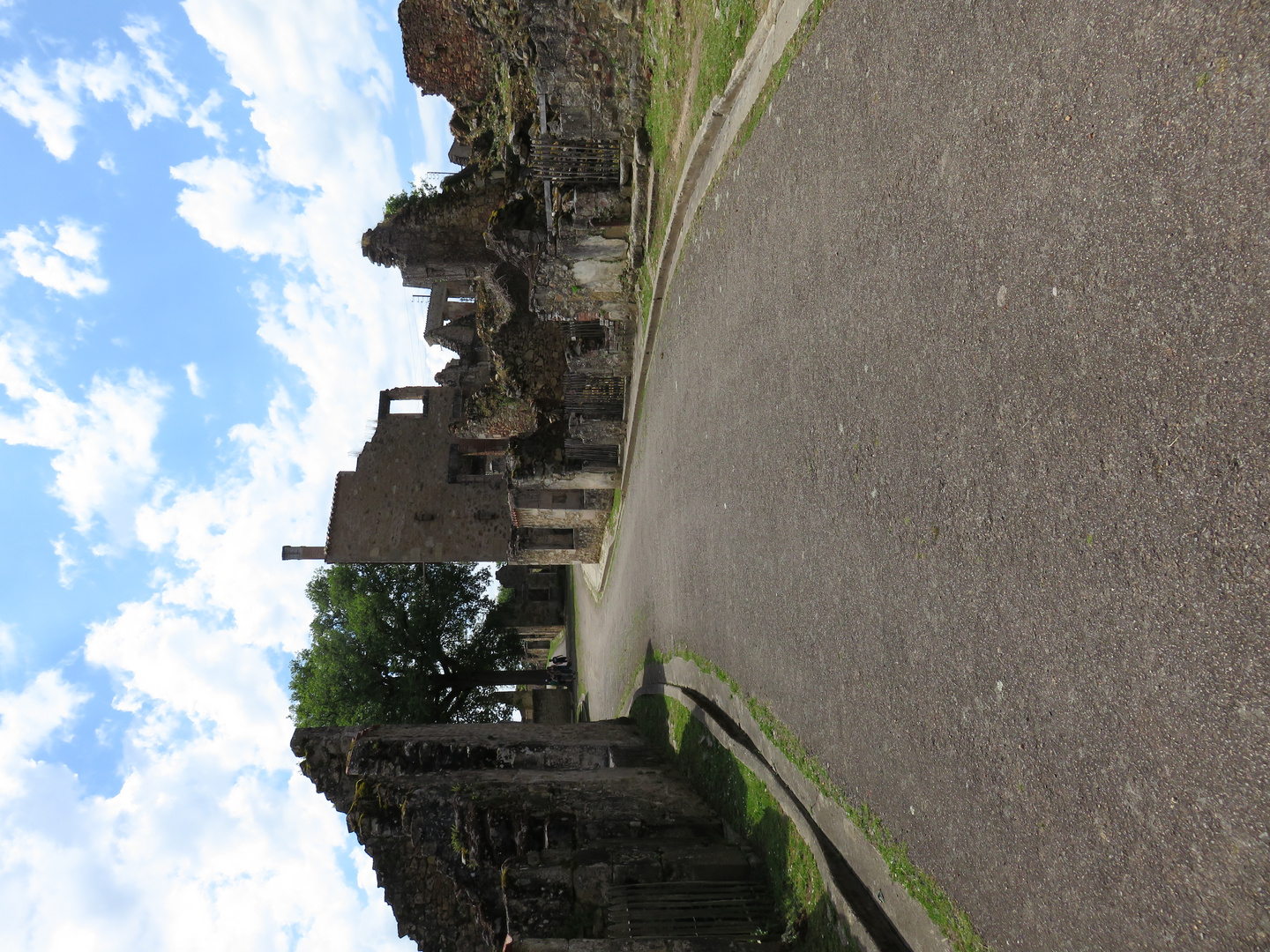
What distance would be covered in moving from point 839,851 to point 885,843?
709mm

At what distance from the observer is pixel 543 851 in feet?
25.5

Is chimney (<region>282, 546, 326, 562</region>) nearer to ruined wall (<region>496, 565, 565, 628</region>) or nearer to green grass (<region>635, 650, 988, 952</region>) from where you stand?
ruined wall (<region>496, 565, 565, 628</region>)

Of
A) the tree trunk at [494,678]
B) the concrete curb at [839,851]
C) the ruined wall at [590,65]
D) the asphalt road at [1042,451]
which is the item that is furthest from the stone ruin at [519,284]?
the tree trunk at [494,678]

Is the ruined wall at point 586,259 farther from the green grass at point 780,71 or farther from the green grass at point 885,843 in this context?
the green grass at point 885,843

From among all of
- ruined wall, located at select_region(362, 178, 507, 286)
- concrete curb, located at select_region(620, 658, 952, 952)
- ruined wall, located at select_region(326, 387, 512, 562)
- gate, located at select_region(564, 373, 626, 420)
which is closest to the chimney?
ruined wall, located at select_region(326, 387, 512, 562)

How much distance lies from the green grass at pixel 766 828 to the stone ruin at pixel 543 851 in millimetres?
197

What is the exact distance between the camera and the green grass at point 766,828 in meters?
5.93

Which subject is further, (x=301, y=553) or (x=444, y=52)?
(x=301, y=553)

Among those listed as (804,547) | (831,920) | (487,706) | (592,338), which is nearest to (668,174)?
(592,338)

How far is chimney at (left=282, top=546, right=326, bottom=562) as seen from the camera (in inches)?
930

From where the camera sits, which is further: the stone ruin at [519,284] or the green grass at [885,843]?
the stone ruin at [519,284]

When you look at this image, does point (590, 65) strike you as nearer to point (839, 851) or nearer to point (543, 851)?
point (543, 851)

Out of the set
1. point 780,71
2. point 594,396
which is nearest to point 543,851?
point 780,71

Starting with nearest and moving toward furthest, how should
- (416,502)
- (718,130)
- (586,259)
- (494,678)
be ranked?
(718,130) < (586,259) < (416,502) < (494,678)
